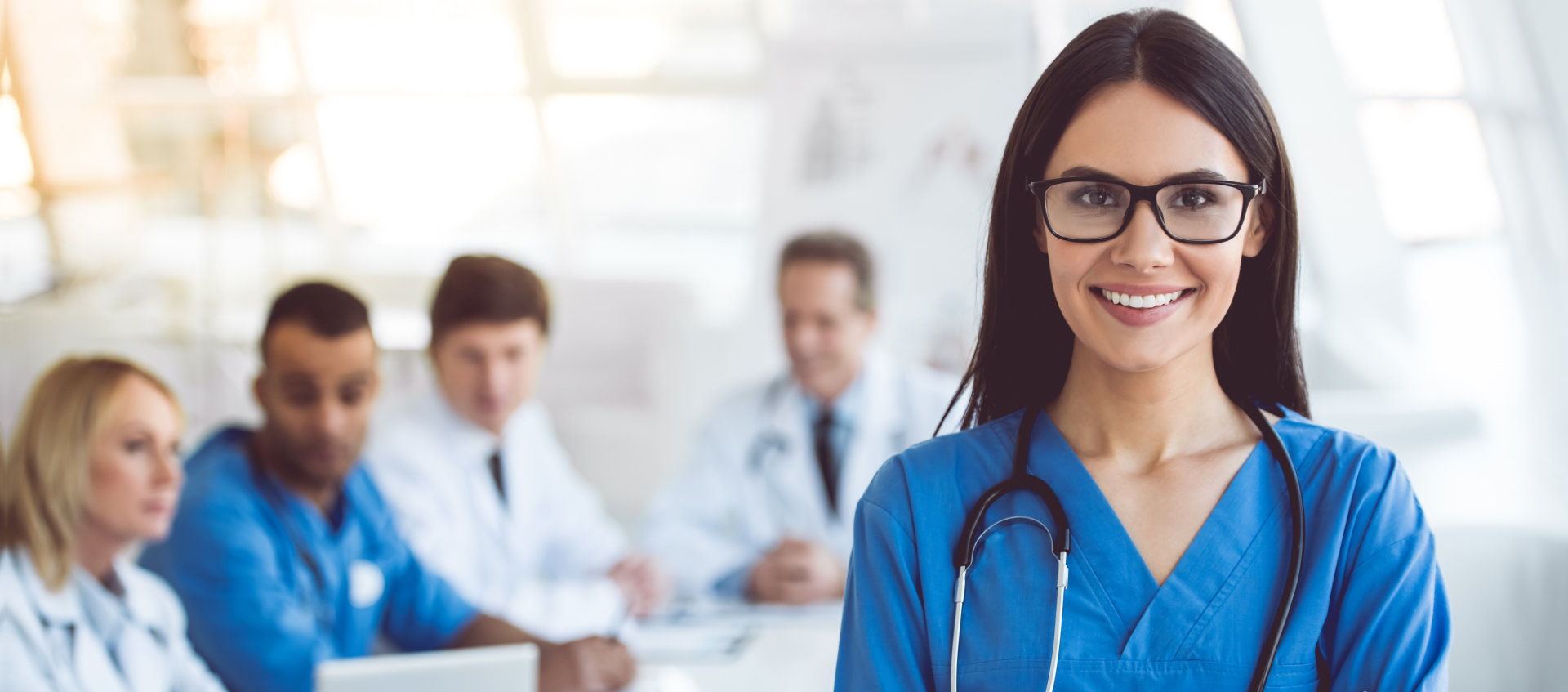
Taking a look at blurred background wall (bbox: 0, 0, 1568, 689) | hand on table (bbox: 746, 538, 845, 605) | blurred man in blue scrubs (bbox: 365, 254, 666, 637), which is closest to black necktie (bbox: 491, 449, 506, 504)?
blurred man in blue scrubs (bbox: 365, 254, 666, 637)

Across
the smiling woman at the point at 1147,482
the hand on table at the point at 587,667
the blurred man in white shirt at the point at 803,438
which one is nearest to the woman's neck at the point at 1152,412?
the smiling woman at the point at 1147,482

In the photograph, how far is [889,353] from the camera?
3141mm

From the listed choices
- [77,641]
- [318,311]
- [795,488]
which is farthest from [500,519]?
[77,641]

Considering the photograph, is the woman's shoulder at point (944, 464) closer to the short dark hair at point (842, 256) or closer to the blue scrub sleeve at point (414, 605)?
the blue scrub sleeve at point (414, 605)

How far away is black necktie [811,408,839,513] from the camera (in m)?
2.86

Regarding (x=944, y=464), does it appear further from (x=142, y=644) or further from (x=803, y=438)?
(x=803, y=438)

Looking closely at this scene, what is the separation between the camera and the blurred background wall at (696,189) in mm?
2066

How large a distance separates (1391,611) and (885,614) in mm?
372

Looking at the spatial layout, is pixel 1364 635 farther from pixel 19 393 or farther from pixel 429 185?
pixel 429 185

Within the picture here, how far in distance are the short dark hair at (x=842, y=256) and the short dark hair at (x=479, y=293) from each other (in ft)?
2.74

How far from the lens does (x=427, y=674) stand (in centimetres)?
156

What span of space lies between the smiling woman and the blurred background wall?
258 millimetres

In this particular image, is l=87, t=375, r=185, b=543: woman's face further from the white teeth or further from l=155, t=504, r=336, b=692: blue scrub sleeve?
the white teeth

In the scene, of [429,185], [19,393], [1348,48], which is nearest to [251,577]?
[19,393]
